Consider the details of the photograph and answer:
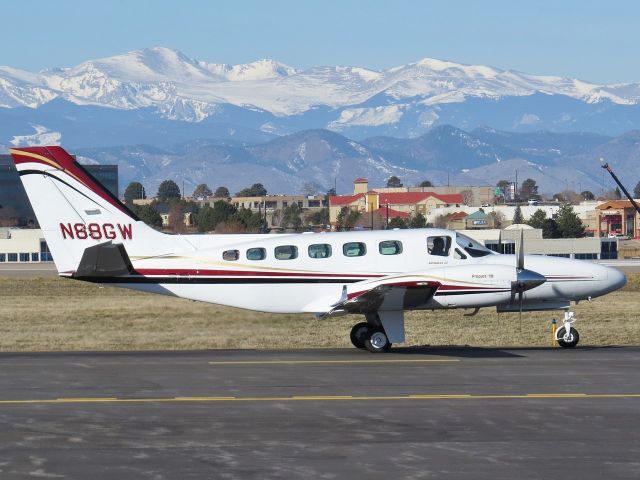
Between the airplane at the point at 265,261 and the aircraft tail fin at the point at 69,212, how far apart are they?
0.02 metres

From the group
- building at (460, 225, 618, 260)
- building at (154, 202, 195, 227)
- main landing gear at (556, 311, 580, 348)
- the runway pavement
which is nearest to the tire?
main landing gear at (556, 311, 580, 348)

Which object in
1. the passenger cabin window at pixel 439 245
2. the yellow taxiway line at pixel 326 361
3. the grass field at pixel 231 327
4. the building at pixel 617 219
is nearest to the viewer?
the yellow taxiway line at pixel 326 361

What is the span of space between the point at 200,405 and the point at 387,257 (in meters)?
8.95

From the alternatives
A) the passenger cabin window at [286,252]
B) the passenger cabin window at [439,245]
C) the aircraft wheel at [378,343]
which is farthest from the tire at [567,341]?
the passenger cabin window at [286,252]

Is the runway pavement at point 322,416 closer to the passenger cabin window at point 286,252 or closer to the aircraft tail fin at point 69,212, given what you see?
the passenger cabin window at point 286,252

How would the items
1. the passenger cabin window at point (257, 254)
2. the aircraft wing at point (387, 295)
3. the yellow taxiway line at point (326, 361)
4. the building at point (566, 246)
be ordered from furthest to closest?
the building at point (566, 246) → the passenger cabin window at point (257, 254) → the aircraft wing at point (387, 295) → the yellow taxiway line at point (326, 361)

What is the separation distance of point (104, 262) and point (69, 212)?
1.64 meters

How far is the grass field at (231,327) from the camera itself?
31.3 m

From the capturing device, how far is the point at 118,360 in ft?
84.3

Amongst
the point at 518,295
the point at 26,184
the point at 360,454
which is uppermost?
the point at 26,184

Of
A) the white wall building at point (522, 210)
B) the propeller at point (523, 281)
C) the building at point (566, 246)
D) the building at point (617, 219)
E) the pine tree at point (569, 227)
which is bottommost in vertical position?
the propeller at point (523, 281)

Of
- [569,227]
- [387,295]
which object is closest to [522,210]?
[569,227]

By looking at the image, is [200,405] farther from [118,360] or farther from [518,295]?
[518,295]

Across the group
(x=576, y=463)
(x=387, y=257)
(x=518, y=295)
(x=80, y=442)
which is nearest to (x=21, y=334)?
(x=387, y=257)
